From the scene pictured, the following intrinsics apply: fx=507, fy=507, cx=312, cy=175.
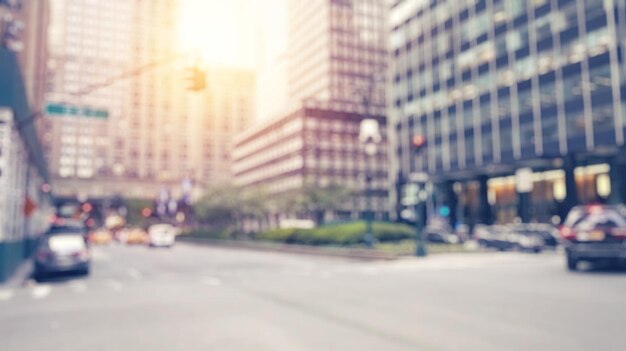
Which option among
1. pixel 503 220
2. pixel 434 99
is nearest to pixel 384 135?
pixel 434 99

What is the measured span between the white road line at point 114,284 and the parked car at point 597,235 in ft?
41.6

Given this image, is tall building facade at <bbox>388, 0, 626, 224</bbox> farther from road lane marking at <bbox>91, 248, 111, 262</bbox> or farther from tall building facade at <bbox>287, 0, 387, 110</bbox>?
tall building facade at <bbox>287, 0, 387, 110</bbox>

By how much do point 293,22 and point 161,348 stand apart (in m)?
115

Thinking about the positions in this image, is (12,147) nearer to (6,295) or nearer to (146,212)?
(6,295)

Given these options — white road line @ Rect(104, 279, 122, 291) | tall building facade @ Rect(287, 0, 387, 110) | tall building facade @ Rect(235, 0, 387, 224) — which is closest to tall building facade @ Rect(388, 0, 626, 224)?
tall building facade @ Rect(235, 0, 387, 224)

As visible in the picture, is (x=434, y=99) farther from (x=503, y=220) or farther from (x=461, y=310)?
(x=461, y=310)

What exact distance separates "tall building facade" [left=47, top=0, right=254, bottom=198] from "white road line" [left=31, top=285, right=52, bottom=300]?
361 ft

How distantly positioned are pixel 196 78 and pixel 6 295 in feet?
23.2

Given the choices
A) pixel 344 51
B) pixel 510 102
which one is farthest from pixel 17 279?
pixel 344 51

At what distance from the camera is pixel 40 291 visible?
13.2 m

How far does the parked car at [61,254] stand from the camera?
1638cm

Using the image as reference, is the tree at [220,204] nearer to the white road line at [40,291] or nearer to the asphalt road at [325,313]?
the asphalt road at [325,313]

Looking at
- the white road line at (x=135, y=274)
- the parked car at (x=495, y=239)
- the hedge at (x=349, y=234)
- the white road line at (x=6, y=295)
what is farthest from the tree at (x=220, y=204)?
the white road line at (x=6, y=295)

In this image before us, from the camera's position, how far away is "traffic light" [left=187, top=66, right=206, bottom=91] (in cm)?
1174
